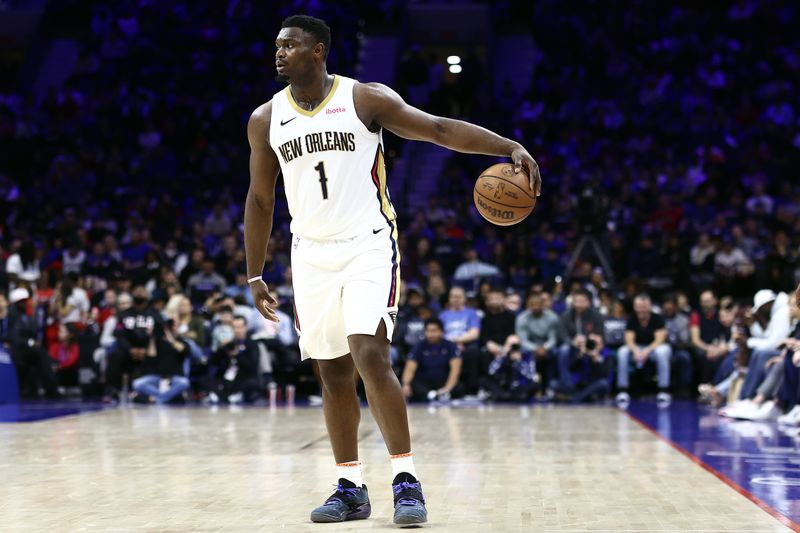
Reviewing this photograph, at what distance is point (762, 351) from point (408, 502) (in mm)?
7096

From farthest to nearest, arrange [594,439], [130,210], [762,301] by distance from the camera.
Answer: [130,210], [762,301], [594,439]

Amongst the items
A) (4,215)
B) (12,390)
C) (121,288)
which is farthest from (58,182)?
(12,390)

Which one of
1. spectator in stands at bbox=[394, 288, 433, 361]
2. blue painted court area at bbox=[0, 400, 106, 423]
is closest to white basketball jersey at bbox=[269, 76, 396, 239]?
blue painted court area at bbox=[0, 400, 106, 423]

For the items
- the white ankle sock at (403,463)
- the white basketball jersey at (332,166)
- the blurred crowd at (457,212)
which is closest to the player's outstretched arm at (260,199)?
the white basketball jersey at (332,166)

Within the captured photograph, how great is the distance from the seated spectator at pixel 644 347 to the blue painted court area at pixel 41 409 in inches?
240

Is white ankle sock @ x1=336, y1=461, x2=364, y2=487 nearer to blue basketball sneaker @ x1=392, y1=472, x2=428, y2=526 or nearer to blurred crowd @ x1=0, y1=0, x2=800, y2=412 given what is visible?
blue basketball sneaker @ x1=392, y1=472, x2=428, y2=526

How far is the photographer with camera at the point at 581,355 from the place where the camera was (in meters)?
13.3

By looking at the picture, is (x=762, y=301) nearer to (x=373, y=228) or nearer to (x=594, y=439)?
(x=594, y=439)

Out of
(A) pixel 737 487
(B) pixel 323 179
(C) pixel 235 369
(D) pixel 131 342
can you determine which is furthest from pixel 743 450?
(D) pixel 131 342

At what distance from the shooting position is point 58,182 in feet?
63.8

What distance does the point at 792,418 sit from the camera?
9.60 meters

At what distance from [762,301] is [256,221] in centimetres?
741

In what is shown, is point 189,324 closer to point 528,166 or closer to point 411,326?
point 411,326

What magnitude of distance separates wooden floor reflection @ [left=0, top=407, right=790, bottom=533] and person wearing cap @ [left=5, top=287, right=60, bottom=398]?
4.53 meters
